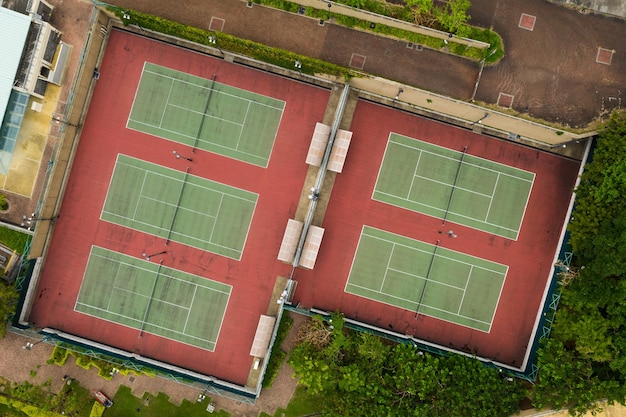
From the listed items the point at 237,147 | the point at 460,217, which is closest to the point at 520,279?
the point at 460,217

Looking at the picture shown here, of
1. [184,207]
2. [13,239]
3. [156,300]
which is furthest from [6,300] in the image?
[184,207]

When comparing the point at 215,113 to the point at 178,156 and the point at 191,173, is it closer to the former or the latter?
the point at 178,156

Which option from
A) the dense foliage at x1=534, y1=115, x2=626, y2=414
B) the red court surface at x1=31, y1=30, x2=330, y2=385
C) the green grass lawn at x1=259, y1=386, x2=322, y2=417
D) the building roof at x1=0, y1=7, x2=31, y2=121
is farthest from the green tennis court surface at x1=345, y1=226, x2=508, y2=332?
the building roof at x1=0, y1=7, x2=31, y2=121

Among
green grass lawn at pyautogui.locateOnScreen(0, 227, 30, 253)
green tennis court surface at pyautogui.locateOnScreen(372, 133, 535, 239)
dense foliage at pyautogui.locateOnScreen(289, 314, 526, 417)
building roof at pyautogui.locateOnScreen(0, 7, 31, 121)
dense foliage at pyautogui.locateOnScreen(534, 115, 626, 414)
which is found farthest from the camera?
green tennis court surface at pyautogui.locateOnScreen(372, 133, 535, 239)

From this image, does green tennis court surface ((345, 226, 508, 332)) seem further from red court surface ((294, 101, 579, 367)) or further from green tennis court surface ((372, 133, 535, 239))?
green tennis court surface ((372, 133, 535, 239))

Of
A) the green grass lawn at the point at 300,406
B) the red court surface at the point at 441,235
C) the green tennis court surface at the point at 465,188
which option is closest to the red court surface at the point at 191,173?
the red court surface at the point at 441,235

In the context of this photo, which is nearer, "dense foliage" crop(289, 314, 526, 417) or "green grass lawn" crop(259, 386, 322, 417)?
"dense foliage" crop(289, 314, 526, 417)

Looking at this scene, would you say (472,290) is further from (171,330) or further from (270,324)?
(171,330)
